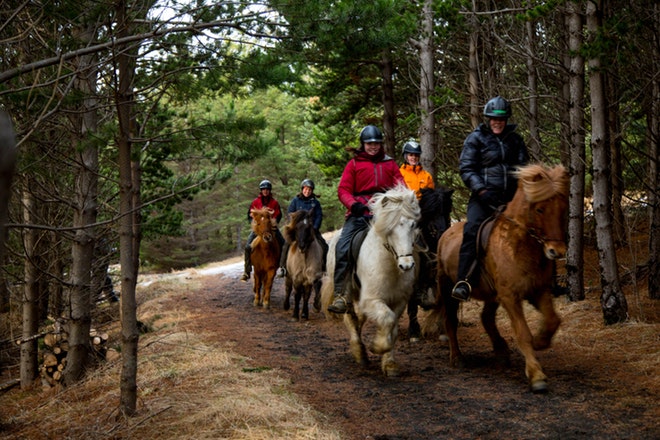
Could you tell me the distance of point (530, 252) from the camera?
18.9 feet

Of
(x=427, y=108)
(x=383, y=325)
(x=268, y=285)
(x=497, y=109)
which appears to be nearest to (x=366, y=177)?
(x=497, y=109)

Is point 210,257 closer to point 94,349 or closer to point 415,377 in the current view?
point 94,349

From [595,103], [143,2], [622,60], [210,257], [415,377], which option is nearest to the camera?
[143,2]

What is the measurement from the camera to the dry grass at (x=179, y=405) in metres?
4.87

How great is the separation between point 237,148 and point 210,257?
131ft

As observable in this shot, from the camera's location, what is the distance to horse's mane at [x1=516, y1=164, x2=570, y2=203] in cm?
548

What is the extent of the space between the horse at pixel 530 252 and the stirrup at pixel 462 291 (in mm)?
256

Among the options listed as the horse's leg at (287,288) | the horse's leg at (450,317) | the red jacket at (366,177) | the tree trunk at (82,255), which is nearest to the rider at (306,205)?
the horse's leg at (287,288)

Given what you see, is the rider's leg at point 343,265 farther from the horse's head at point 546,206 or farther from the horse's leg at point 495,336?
the horse's head at point 546,206

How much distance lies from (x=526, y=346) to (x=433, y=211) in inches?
131

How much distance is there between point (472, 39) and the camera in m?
12.6

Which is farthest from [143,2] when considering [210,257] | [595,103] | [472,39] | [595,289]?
[210,257]

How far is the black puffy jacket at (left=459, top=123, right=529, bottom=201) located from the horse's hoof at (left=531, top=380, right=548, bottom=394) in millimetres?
2139

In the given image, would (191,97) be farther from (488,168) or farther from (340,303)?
(488,168)
